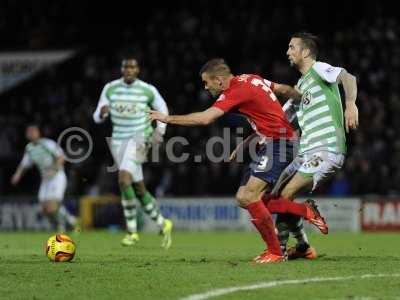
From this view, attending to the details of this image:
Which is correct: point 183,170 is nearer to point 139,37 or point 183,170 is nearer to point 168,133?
point 168,133

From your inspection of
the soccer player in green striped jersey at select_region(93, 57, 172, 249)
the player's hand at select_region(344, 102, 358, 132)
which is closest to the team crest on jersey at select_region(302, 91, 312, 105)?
the player's hand at select_region(344, 102, 358, 132)

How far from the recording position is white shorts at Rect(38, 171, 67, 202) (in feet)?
68.0

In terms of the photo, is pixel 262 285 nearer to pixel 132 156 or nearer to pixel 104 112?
pixel 104 112

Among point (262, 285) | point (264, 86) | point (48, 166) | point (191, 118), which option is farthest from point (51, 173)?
point (262, 285)

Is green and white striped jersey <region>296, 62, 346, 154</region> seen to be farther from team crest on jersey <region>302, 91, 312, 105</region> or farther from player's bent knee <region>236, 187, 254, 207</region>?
player's bent knee <region>236, 187, 254, 207</region>

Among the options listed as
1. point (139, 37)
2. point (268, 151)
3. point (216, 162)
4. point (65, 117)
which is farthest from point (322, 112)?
point (139, 37)

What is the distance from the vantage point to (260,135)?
10.7m

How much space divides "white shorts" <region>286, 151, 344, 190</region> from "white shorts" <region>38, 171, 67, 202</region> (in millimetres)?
10828

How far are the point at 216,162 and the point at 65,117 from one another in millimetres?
5489

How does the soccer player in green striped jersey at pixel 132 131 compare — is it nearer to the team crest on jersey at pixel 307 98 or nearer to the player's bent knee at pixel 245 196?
the team crest on jersey at pixel 307 98

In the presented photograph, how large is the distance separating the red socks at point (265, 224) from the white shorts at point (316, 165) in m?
0.59

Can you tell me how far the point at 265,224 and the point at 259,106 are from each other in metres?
1.29

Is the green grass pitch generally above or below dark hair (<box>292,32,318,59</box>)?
below

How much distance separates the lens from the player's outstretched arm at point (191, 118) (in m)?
9.73
